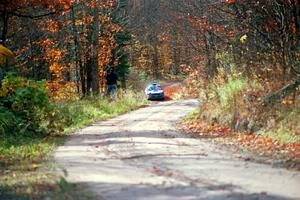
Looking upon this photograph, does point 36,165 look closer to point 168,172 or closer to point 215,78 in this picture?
point 168,172

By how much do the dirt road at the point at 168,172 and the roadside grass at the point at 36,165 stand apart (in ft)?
1.14

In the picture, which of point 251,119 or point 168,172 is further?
point 251,119

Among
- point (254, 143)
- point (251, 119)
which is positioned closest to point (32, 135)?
point (251, 119)

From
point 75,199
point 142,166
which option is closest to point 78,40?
point 142,166

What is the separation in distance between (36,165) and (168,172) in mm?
3350

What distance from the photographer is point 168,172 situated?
33.4 ft

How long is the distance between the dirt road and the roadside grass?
13.7 inches

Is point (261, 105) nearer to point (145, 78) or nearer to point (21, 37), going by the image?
point (21, 37)

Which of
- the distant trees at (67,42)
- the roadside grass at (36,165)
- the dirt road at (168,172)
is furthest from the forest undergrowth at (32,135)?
the distant trees at (67,42)

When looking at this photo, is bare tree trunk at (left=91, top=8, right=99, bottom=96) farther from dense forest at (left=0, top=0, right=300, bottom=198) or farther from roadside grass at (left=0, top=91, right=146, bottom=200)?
roadside grass at (left=0, top=91, right=146, bottom=200)

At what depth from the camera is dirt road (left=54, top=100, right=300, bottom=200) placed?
838 centimetres

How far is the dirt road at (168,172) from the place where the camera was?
27.5ft

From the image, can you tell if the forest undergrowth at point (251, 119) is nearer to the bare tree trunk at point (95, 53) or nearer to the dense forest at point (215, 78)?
the dense forest at point (215, 78)

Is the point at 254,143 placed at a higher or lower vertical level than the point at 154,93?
lower
